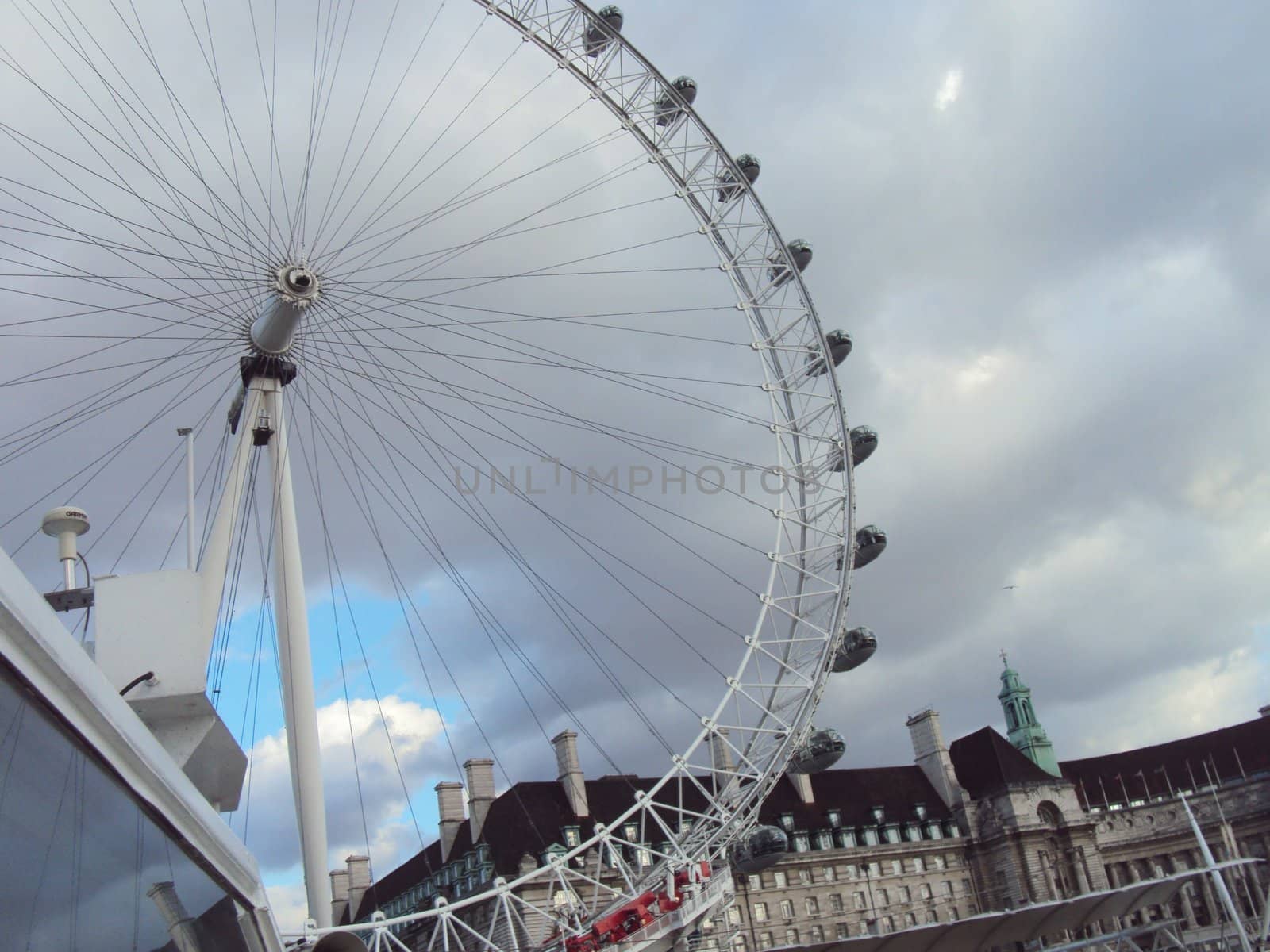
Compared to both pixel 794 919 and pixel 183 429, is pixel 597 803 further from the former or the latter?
pixel 183 429

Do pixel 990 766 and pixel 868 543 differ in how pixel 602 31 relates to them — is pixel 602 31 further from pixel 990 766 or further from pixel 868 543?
pixel 990 766

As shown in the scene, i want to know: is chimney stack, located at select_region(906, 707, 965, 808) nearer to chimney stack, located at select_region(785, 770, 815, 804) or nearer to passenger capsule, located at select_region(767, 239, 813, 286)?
chimney stack, located at select_region(785, 770, 815, 804)

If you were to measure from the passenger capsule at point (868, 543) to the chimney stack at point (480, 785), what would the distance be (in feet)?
88.0

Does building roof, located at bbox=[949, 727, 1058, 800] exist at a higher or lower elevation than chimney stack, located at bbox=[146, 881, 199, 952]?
higher

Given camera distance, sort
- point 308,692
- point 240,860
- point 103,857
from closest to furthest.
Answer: point 103,857 → point 240,860 → point 308,692

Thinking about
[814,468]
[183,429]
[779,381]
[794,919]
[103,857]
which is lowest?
[103,857]

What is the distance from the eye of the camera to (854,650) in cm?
3159

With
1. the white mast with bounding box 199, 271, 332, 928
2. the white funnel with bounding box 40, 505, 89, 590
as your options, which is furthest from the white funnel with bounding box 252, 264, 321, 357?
the white funnel with bounding box 40, 505, 89, 590

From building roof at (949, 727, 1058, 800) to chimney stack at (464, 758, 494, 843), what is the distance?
3012cm

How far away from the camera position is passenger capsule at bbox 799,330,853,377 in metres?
34.7

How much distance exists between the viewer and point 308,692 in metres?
22.1

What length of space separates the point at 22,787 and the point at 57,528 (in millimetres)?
9673

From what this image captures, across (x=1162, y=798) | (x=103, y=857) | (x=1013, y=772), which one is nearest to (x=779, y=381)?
(x=103, y=857)

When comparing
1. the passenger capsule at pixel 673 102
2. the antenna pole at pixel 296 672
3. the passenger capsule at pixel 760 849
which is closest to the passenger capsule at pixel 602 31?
the passenger capsule at pixel 673 102
